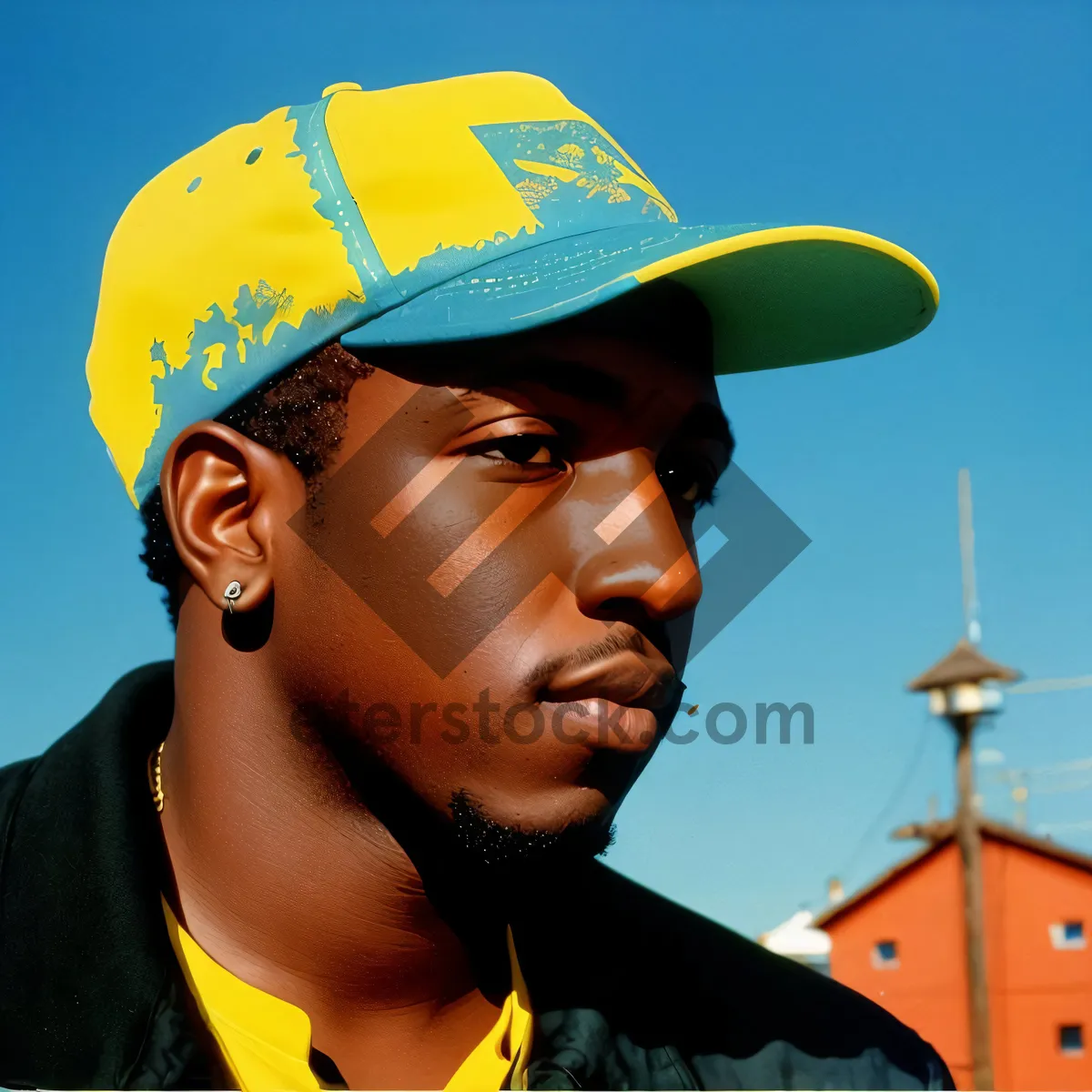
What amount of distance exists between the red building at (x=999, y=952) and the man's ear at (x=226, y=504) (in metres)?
7.71

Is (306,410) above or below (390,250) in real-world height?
below

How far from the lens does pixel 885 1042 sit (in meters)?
2.94

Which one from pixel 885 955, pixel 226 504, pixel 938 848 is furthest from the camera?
pixel 938 848

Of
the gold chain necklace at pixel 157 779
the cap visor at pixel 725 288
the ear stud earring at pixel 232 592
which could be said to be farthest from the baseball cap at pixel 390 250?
the gold chain necklace at pixel 157 779

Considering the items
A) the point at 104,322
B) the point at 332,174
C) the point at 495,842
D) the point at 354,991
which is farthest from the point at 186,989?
the point at 332,174

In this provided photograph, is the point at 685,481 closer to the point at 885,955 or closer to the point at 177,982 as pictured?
the point at 177,982

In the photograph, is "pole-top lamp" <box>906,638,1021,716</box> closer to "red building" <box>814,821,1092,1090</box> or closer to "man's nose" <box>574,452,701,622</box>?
"red building" <box>814,821,1092,1090</box>

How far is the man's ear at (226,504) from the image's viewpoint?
220 cm

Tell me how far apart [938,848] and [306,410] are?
1003 cm

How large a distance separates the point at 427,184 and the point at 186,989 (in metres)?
1.53

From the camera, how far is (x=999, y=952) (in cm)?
978

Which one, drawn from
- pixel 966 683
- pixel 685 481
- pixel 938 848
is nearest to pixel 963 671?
pixel 966 683

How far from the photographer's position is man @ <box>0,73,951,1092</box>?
2037 millimetres

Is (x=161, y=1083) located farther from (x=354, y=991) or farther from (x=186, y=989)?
(x=354, y=991)
